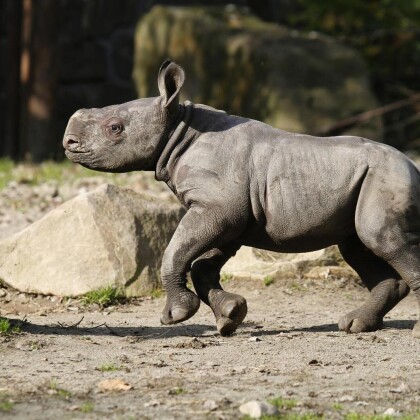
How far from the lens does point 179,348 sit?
6.40 metres

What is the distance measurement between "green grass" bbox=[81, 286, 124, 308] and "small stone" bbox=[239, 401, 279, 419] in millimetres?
3623

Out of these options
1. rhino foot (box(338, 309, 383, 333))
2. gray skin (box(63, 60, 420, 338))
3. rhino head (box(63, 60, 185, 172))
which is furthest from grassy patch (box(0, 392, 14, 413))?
rhino foot (box(338, 309, 383, 333))

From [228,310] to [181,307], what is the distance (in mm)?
288

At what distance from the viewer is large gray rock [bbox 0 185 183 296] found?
28.1 feet

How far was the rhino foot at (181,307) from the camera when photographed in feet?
21.7

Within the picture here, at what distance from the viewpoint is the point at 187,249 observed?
21.7 ft

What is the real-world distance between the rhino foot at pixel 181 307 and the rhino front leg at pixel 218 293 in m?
0.16

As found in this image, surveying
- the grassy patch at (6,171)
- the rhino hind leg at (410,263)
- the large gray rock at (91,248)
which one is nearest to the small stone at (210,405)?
the rhino hind leg at (410,263)

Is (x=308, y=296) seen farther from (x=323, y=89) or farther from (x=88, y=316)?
(x=323, y=89)

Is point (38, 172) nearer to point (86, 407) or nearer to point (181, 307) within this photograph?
point (181, 307)

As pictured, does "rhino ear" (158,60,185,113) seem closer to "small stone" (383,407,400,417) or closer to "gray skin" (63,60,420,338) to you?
"gray skin" (63,60,420,338)

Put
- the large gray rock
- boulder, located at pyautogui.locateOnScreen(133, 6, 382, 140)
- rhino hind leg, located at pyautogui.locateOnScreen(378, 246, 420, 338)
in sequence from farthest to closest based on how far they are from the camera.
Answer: boulder, located at pyautogui.locateOnScreen(133, 6, 382, 140)
the large gray rock
rhino hind leg, located at pyautogui.locateOnScreen(378, 246, 420, 338)

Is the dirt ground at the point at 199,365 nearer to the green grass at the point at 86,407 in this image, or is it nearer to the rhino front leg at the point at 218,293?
the green grass at the point at 86,407

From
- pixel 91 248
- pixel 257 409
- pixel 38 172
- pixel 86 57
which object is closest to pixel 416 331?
pixel 257 409
